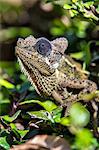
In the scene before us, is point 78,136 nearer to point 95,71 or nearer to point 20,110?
point 20,110

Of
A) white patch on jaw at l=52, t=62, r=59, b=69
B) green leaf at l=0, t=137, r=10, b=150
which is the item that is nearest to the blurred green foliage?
green leaf at l=0, t=137, r=10, b=150

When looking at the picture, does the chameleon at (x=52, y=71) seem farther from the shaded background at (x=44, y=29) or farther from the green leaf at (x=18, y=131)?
the green leaf at (x=18, y=131)

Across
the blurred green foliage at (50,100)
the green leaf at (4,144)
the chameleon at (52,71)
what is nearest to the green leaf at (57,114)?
the blurred green foliage at (50,100)

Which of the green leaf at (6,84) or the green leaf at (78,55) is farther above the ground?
the green leaf at (78,55)

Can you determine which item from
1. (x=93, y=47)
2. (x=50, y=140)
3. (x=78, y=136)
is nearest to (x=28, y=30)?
(x=93, y=47)

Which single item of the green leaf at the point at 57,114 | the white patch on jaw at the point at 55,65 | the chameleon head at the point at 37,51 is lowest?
the green leaf at the point at 57,114

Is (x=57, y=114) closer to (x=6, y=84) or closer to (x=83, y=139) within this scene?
(x=83, y=139)

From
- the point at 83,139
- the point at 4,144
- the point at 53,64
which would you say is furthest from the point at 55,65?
the point at 83,139
